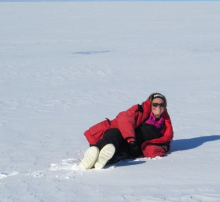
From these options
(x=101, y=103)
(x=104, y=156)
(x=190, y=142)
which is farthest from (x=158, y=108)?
(x=101, y=103)

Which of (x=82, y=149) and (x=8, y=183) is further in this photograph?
(x=82, y=149)

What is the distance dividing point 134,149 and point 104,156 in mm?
434

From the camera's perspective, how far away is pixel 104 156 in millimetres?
4066

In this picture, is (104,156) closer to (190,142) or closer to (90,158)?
(90,158)

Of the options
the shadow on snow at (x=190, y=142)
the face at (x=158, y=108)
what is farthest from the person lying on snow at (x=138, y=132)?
the shadow on snow at (x=190, y=142)

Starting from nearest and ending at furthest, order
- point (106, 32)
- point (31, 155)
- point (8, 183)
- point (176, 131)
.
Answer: point (8, 183), point (31, 155), point (176, 131), point (106, 32)

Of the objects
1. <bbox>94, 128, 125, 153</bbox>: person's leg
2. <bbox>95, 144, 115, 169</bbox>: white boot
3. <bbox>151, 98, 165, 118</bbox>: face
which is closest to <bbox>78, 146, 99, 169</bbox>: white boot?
<bbox>95, 144, 115, 169</bbox>: white boot

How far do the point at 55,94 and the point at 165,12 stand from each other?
68.4 feet

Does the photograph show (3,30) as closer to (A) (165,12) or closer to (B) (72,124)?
(A) (165,12)

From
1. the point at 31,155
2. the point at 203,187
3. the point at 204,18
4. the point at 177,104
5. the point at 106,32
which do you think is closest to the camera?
the point at 203,187

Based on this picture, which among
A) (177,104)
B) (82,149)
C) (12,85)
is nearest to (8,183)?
(82,149)

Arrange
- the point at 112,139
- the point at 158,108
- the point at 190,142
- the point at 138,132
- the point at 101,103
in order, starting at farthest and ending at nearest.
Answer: the point at 101,103 < the point at 190,142 < the point at 138,132 < the point at 158,108 < the point at 112,139

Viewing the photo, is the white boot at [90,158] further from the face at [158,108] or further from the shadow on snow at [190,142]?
the shadow on snow at [190,142]

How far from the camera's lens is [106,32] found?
19375 millimetres
